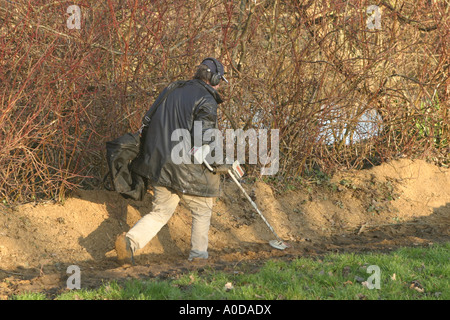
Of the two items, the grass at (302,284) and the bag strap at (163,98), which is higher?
the bag strap at (163,98)

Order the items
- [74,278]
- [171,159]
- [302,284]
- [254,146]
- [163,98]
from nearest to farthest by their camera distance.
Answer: [302,284], [74,278], [171,159], [163,98], [254,146]

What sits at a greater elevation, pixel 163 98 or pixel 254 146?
pixel 163 98

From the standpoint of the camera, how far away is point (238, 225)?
23.3 ft

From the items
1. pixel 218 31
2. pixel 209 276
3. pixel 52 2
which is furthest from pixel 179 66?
pixel 209 276

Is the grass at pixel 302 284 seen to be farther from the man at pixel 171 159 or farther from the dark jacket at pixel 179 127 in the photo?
the dark jacket at pixel 179 127

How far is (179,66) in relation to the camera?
6.87 metres

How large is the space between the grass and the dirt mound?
57cm

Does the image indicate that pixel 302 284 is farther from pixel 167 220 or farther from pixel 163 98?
pixel 163 98

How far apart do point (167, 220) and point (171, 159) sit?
2.30 ft

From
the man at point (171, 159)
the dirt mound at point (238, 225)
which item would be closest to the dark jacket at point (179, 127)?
→ the man at point (171, 159)

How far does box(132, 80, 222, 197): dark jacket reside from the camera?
542cm

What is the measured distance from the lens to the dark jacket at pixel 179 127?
5.42m

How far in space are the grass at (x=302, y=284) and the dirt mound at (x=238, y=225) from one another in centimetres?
57

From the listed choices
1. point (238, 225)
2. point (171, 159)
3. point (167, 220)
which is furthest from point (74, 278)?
point (238, 225)
